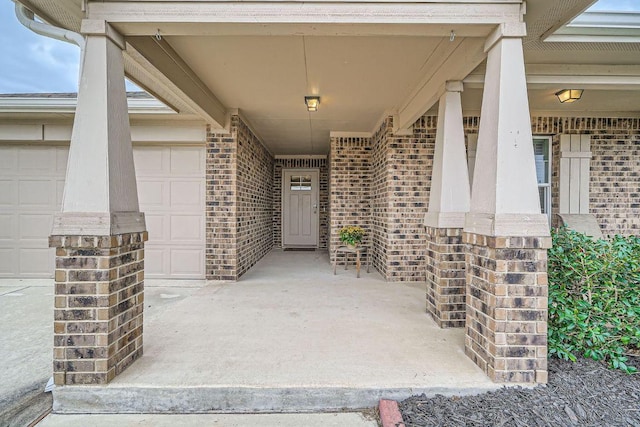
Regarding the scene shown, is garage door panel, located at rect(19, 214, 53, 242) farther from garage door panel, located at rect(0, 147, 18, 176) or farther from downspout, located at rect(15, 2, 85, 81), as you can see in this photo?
downspout, located at rect(15, 2, 85, 81)

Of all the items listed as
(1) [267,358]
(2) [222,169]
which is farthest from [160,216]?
(1) [267,358]

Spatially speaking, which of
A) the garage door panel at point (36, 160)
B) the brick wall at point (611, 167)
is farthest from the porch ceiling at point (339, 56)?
the garage door panel at point (36, 160)

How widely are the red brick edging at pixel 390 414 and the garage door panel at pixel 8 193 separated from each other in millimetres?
6289

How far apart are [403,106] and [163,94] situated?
3187mm

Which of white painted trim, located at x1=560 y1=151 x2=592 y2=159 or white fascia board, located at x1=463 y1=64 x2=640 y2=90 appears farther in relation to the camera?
white painted trim, located at x1=560 y1=151 x2=592 y2=159

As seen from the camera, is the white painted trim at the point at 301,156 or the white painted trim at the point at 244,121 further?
the white painted trim at the point at 301,156

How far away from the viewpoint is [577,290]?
235 centimetres

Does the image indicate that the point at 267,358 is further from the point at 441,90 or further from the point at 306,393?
the point at 441,90

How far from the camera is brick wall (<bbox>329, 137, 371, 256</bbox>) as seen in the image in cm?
611

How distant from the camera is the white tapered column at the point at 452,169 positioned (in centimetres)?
297

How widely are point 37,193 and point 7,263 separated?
3.96 feet

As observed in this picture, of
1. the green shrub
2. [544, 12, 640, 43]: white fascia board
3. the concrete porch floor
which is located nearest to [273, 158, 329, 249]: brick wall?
the concrete porch floor

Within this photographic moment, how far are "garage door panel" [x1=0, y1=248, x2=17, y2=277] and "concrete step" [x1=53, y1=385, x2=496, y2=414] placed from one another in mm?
4556

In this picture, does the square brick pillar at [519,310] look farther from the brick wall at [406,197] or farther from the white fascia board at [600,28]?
the brick wall at [406,197]
